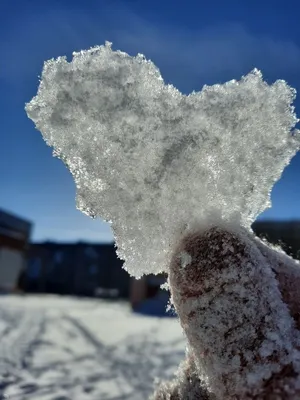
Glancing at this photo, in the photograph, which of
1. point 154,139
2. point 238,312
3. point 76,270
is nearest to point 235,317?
point 238,312

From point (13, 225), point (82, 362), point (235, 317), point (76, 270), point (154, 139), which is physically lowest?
point (82, 362)

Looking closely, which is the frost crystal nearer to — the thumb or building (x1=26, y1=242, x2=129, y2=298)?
the thumb

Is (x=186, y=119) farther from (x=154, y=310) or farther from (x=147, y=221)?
(x=154, y=310)

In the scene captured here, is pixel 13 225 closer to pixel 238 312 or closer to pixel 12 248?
pixel 12 248

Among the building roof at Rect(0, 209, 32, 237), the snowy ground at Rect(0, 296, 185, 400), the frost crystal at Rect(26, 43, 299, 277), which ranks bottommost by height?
the snowy ground at Rect(0, 296, 185, 400)

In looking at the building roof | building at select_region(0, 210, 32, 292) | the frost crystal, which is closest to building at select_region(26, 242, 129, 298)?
building at select_region(0, 210, 32, 292)

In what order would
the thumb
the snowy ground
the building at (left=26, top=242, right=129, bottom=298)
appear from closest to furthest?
1. the thumb
2. the snowy ground
3. the building at (left=26, top=242, right=129, bottom=298)

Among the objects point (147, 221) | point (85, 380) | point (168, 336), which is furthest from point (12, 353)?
point (147, 221)

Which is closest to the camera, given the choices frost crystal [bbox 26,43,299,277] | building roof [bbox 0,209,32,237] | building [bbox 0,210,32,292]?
frost crystal [bbox 26,43,299,277]
